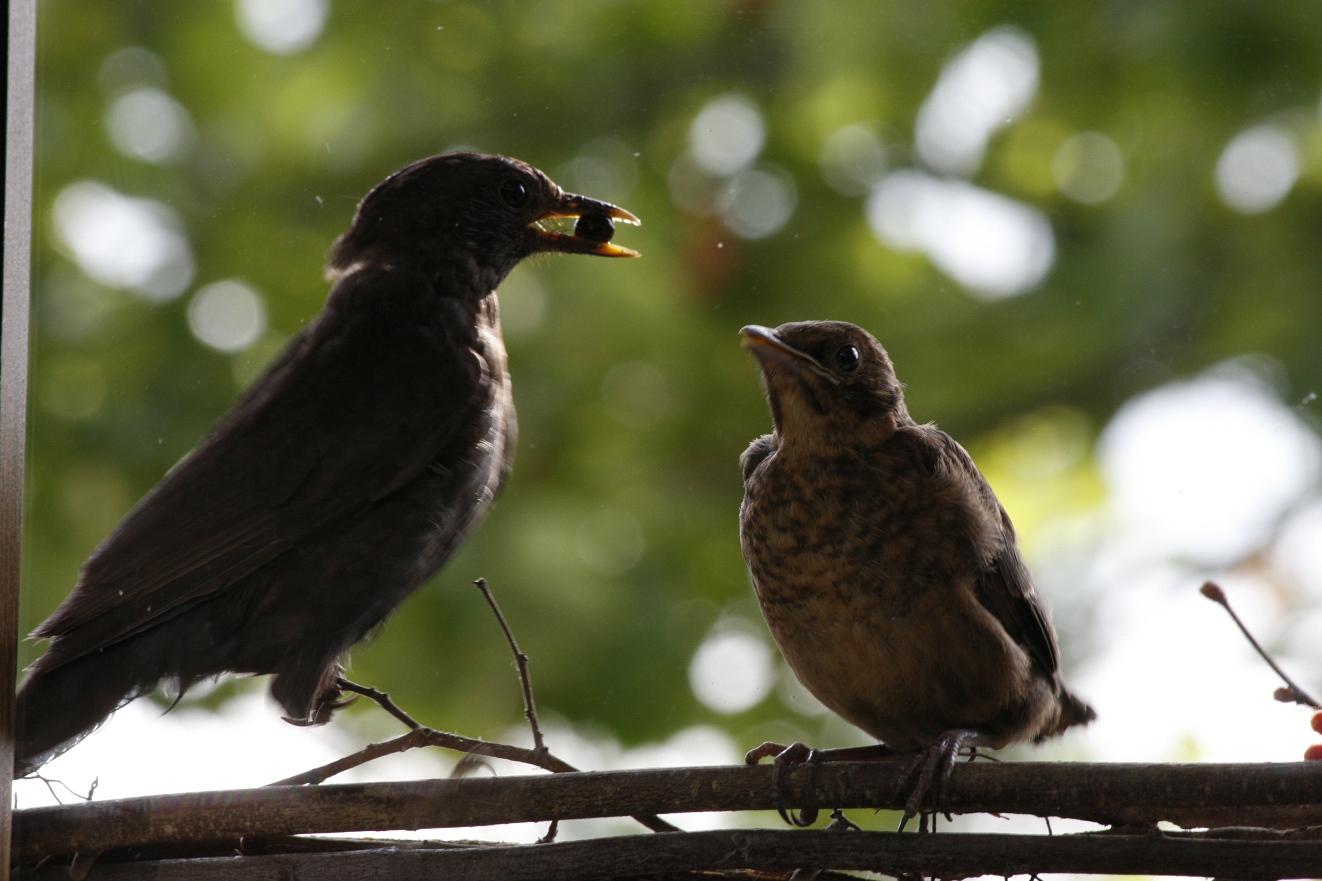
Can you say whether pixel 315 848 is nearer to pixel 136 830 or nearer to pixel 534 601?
pixel 136 830

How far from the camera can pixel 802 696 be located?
180cm

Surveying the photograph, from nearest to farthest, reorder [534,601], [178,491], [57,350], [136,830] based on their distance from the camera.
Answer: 1. [136,830]
2. [178,491]
3. [57,350]
4. [534,601]

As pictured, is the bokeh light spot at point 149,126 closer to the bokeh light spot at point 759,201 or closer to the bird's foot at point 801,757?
the bokeh light spot at point 759,201

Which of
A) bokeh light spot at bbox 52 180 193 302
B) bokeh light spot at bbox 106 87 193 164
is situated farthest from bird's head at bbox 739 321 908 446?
bokeh light spot at bbox 106 87 193 164

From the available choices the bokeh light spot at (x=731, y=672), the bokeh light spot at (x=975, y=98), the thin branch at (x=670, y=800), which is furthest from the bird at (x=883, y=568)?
the bokeh light spot at (x=975, y=98)

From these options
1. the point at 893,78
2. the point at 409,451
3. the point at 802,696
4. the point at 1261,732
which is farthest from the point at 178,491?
the point at 1261,732

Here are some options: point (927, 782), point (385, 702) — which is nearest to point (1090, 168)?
point (927, 782)

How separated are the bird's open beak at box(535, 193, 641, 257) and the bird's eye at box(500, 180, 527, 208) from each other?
3cm

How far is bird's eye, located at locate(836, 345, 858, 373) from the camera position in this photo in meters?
1.55

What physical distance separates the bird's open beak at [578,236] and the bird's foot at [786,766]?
58 cm

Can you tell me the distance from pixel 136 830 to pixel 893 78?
124cm

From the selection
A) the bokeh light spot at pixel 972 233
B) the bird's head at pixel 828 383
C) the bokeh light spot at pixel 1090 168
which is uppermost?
the bokeh light spot at pixel 1090 168

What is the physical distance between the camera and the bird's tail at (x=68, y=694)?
1.38 m

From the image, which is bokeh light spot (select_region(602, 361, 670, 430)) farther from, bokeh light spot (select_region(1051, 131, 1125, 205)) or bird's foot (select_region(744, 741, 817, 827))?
bokeh light spot (select_region(1051, 131, 1125, 205))
